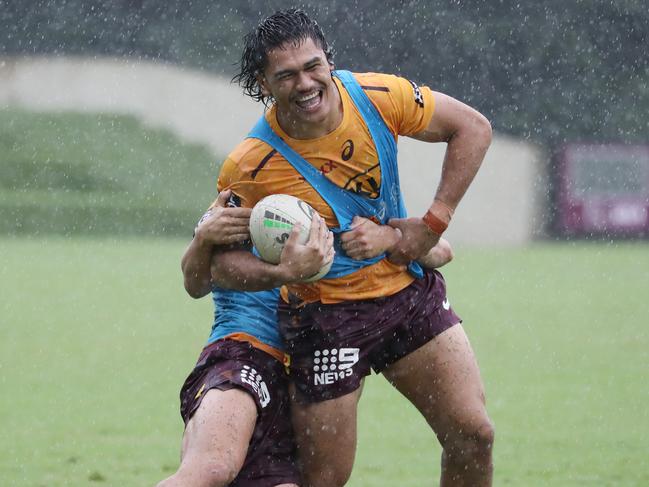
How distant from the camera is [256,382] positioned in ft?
15.9

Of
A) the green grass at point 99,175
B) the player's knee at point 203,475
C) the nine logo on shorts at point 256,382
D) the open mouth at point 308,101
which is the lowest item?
the player's knee at point 203,475

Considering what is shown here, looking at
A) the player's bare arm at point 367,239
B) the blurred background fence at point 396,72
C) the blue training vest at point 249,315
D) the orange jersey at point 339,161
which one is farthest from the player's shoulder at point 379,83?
the blurred background fence at point 396,72

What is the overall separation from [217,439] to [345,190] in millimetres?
1079

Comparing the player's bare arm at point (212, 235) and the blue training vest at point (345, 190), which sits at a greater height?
the blue training vest at point (345, 190)

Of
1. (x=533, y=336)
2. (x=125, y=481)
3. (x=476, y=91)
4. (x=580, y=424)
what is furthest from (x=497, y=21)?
(x=125, y=481)

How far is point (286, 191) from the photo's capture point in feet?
15.7

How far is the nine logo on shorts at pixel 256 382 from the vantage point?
189 inches

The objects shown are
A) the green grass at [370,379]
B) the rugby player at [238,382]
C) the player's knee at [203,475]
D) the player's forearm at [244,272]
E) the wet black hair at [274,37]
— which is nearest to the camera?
the player's knee at [203,475]

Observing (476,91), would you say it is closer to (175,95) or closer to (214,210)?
(175,95)

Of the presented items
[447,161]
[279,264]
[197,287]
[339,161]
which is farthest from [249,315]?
[447,161]

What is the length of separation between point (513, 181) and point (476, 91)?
2.78 m

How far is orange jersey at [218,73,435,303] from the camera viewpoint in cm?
479

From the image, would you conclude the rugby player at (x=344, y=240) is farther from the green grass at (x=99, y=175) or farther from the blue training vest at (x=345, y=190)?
the green grass at (x=99, y=175)

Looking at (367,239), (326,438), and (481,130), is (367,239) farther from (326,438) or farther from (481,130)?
(326,438)
